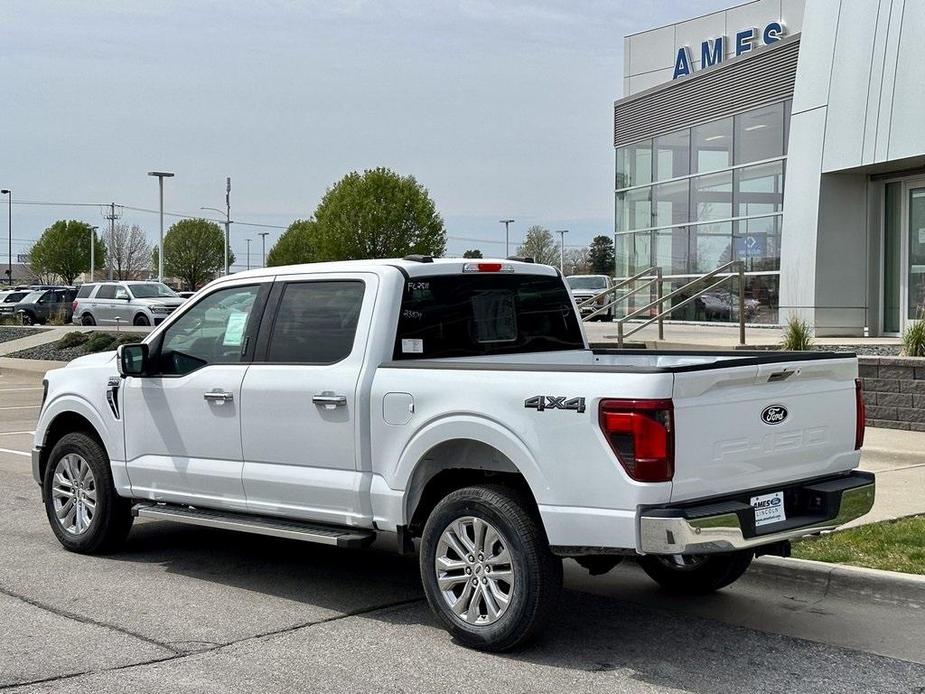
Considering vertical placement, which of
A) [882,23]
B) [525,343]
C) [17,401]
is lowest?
[17,401]

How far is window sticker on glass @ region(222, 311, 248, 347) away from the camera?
7.34 meters

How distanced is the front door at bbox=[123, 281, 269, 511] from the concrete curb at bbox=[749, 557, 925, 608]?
3174 millimetres

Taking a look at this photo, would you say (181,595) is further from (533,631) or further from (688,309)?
(688,309)

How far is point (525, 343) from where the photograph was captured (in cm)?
745

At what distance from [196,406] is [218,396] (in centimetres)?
24

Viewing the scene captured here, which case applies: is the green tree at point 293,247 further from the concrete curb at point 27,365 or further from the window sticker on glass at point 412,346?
the window sticker on glass at point 412,346

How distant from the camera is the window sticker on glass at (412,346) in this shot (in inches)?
264

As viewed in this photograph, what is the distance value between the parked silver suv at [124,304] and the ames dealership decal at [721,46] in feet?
56.0

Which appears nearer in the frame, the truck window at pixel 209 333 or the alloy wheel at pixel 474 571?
the alloy wheel at pixel 474 571

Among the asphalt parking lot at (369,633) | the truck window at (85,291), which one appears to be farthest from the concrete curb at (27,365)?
the asphalt parking lot at (369,633)

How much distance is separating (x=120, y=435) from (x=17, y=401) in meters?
14.2

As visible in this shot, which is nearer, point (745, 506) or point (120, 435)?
point (745, 506)

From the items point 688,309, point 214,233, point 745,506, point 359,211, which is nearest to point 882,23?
point 688,309

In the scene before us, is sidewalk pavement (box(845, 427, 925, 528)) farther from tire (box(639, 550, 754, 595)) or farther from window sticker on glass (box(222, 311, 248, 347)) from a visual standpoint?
window sticker on glass (box(222, 311, 248, 347))
